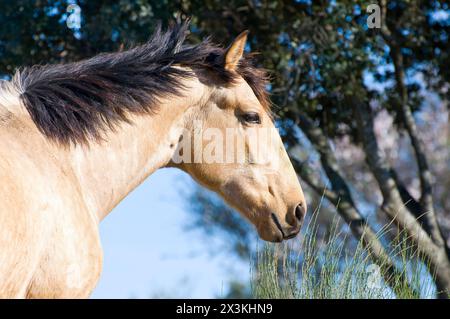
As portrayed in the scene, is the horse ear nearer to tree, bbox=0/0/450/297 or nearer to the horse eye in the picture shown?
the horse eye

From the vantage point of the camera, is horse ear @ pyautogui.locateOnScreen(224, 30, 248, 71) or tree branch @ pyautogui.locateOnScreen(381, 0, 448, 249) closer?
horse ear @ pyautogui.locateOnScreen(224, 30, 248, 71)

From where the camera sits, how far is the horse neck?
323 cm

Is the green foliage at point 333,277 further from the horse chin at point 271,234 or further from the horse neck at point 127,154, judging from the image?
the horse neck at point 127,154

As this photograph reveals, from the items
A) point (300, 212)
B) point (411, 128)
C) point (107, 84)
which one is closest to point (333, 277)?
point (300, 212)

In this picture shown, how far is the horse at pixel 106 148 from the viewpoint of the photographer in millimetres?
2758

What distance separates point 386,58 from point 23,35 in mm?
4374

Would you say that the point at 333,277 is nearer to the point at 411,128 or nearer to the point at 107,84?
the point at 107,84

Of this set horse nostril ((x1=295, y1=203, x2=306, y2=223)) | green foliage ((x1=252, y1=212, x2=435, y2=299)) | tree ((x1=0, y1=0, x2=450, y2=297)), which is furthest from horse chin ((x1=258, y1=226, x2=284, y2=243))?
tree ((x1=0, y1=0, x2=450, y2=297))

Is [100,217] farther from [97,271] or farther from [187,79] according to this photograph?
[187,79]

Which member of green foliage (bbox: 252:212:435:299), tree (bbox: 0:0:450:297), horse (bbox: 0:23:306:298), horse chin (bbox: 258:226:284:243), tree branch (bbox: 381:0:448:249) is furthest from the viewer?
tree branch (bbox: 381:0:448:249)

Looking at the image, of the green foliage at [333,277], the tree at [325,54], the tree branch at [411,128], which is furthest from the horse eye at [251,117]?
the tree branch at [411,128]

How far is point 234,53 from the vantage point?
147 inches

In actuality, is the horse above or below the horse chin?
above

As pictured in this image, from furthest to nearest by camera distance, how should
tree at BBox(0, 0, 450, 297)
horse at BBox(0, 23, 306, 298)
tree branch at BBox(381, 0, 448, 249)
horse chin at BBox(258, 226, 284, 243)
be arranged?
tree branch at BBox(381, 0, 448, 249)
tree at BBox(0, 0, 450, 297)
horse chin at BBox(258, 226, 284, 243)
horse at BBox(0, 23, 306, 298)
